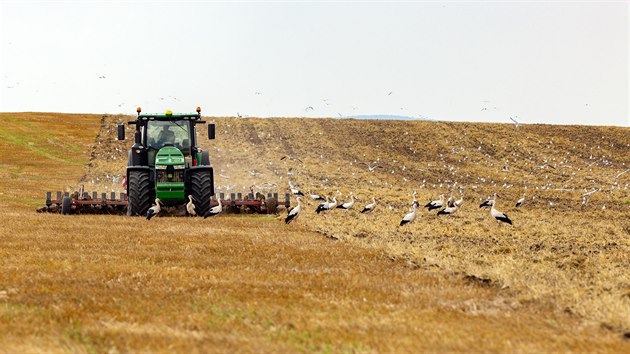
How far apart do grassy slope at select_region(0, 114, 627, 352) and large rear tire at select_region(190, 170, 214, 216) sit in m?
3.09

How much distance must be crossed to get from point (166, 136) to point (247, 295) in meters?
17.8

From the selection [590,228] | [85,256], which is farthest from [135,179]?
[590,228]

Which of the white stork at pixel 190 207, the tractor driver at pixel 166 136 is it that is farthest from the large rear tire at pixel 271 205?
the tractor driver at pixel 166 136

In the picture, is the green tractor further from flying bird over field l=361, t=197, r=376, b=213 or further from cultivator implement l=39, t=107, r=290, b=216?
flying bird over field l=361, t=197, r=376, b=213

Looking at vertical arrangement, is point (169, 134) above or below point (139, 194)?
above

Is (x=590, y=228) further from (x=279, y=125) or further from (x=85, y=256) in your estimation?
(x=279, y=125)

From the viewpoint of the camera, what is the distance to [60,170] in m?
55.0

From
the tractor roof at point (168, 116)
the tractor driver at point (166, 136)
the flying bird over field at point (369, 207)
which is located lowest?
the flying bird over field at point (369, 207)

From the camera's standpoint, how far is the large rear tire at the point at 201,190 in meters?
28.1

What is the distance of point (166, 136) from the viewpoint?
97.0 ft

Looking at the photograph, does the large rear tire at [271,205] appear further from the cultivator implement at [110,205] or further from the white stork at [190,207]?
the white stork at [190,207]

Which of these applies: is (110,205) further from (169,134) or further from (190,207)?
(190,207)

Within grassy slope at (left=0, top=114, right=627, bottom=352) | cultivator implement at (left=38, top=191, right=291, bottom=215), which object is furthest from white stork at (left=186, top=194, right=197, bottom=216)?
grassy slope at (left=0, top=114, right=627, bottom=352)

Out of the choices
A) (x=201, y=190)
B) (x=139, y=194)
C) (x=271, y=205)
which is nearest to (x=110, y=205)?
(x=139, y=194)
